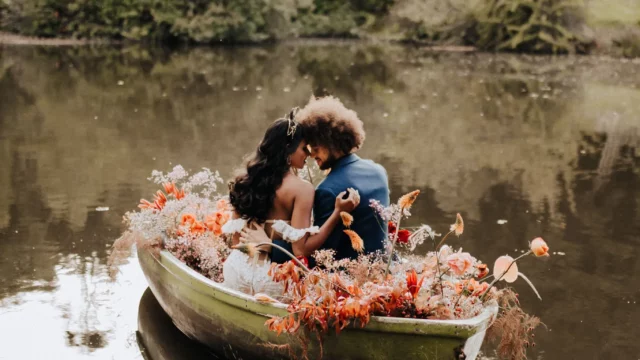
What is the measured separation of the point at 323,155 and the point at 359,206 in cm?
37

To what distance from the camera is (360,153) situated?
10.2m

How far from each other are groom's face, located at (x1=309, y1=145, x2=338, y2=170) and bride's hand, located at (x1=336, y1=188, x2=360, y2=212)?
0.35 meters

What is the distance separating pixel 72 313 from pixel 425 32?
25356 millimetres

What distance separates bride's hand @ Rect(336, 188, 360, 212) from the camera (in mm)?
3873

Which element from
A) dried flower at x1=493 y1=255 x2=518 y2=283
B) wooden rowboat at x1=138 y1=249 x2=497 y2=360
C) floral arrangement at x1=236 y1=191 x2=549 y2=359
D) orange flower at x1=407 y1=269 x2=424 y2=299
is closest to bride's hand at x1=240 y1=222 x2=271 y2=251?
wooden rowboat at x1=138 y1=249 x2=497 y2=360

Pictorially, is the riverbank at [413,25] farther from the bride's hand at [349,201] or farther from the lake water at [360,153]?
the bride's hand at [349,201]

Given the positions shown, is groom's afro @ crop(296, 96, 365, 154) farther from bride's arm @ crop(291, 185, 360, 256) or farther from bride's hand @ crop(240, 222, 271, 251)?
bride's hand @ crop(240, 222, 271, 251)

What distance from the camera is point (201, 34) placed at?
2588 cm

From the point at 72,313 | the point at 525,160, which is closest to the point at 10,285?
the point at 72,313

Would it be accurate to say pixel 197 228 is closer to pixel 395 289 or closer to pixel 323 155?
pixel 323 155

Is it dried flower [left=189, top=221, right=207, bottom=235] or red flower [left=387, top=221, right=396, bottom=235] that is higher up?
red flower [left=387, top=221, right=396, bottom=235]

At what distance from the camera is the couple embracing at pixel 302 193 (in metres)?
4.07

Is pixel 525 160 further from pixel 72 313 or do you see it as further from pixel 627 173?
pixel 72 313

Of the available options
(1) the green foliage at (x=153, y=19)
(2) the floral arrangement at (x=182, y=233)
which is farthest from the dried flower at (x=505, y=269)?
(1) the green foliage at (x=153, y=19)
